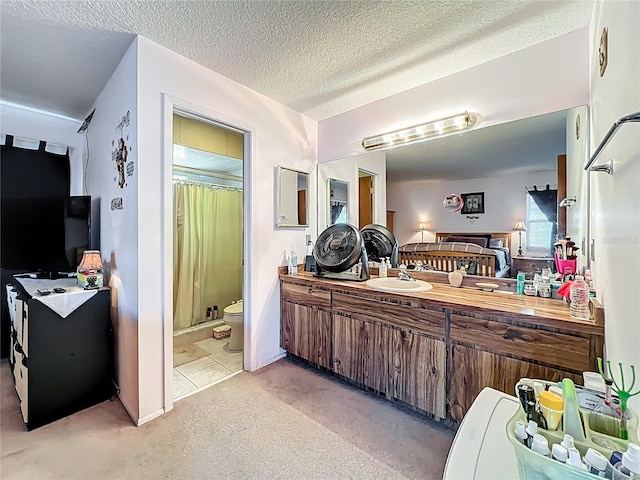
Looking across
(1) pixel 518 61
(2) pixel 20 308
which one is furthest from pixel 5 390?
(1) pixel 518 61

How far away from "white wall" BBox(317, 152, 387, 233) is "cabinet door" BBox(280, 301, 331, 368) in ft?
3.02

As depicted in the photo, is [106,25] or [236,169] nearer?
[106,25]

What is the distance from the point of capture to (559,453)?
574mm

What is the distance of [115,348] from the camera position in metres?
2.16

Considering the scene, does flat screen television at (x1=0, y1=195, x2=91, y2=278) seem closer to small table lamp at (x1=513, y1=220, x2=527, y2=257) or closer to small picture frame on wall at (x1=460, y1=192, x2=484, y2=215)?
small picture frame on wall at (x1=460, y1=192, x2=484, y2=215)

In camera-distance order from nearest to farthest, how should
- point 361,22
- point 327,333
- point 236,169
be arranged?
point 361,22 → point 327,333 → point 236,169

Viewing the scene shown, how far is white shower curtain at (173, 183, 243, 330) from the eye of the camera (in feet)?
11.4

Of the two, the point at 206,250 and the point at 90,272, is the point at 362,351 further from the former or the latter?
the point at 206,250

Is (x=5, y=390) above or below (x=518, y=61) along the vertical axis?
below

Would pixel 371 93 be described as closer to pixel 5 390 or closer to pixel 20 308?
pixel 20 308

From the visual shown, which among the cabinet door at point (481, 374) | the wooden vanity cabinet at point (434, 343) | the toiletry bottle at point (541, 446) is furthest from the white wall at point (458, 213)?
the toiletry bottle at point (541, 446)

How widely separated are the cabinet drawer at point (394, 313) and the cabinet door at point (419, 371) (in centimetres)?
6

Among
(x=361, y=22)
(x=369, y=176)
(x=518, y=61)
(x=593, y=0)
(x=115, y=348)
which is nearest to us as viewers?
(x=593, y=0)

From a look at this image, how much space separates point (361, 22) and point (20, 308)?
2.82 meters
